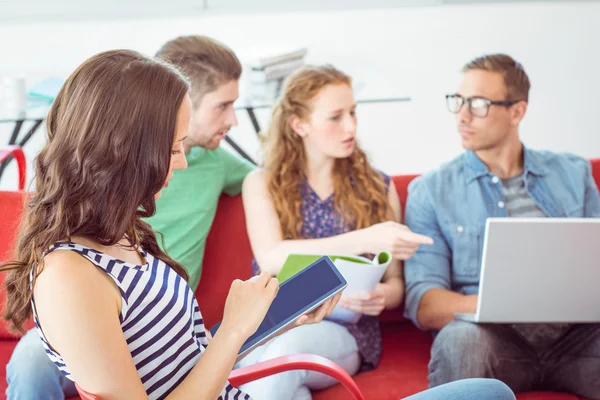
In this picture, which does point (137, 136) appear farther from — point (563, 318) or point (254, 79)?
point (254, 79)

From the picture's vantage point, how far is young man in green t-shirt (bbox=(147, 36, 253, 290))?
2.29 metres

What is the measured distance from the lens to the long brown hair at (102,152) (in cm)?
125

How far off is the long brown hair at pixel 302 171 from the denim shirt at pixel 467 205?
13 centimetres

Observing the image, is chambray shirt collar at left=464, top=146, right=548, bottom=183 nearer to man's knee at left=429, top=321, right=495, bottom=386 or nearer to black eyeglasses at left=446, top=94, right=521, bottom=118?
black eyeglasses at left=446, top=94, right=521, bottom=118

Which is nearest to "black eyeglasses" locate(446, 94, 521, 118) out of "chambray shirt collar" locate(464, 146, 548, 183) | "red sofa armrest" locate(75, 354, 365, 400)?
"chambray shirt collar" locate(464, 146, 548, 183)

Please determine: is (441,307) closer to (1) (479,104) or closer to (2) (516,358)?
(2) (516,358)

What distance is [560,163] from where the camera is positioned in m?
2.48

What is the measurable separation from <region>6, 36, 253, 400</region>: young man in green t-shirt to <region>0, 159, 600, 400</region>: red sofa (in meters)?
0.07

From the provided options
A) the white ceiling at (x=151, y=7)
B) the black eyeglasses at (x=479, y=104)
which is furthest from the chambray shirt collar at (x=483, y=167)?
the white ceiling at (x=151, y=7)

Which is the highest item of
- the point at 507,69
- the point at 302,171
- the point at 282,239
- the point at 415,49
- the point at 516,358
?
the point at 507,69

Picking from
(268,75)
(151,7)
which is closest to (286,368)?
(268,75)

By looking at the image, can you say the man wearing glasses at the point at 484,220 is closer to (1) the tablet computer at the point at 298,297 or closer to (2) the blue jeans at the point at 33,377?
(1) the tablet computer at the point at 298,297

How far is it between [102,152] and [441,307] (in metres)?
1.23

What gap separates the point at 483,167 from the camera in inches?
96.2
